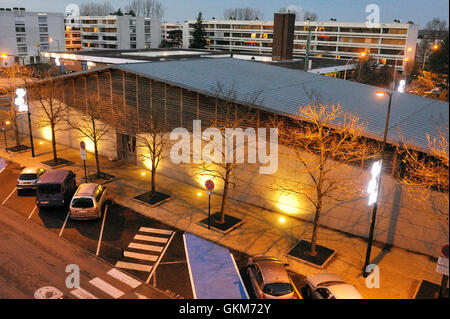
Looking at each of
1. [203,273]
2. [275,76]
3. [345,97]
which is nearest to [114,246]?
[203,273]

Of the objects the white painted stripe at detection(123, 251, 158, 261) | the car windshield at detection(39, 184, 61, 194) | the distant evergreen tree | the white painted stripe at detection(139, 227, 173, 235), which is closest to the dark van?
the car windshield at detection(39, 184, 61, 194)

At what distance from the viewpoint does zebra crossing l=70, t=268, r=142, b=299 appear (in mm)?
15367

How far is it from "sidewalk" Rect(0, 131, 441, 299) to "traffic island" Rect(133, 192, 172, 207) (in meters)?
0.28

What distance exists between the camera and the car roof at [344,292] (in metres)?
13.8

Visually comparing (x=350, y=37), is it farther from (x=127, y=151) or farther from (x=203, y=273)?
(x=203, y=273)

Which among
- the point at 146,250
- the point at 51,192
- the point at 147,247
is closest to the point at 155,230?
the point at 147,247

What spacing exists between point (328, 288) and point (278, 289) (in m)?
1.84

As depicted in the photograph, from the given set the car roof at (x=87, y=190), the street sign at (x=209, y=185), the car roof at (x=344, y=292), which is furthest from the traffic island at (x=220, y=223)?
the car roof at (x=344, y=292)

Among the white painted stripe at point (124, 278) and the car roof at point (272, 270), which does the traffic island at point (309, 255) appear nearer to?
the car roof at point (272, 270)

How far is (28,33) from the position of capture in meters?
104

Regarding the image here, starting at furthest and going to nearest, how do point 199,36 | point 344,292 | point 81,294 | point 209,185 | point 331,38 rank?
point 331,38, point 199,36, point 209,185, point 81,294, point 344,292

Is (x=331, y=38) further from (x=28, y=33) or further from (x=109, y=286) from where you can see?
(x=109, y=286)

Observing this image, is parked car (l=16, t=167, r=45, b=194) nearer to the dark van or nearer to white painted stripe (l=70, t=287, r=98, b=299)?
the dark van

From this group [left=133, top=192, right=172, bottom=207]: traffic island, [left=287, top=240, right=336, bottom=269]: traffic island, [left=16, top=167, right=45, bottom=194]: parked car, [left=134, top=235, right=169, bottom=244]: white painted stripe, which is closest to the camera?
[left=287, top=240, right=336, bottom=269]: traffic island
